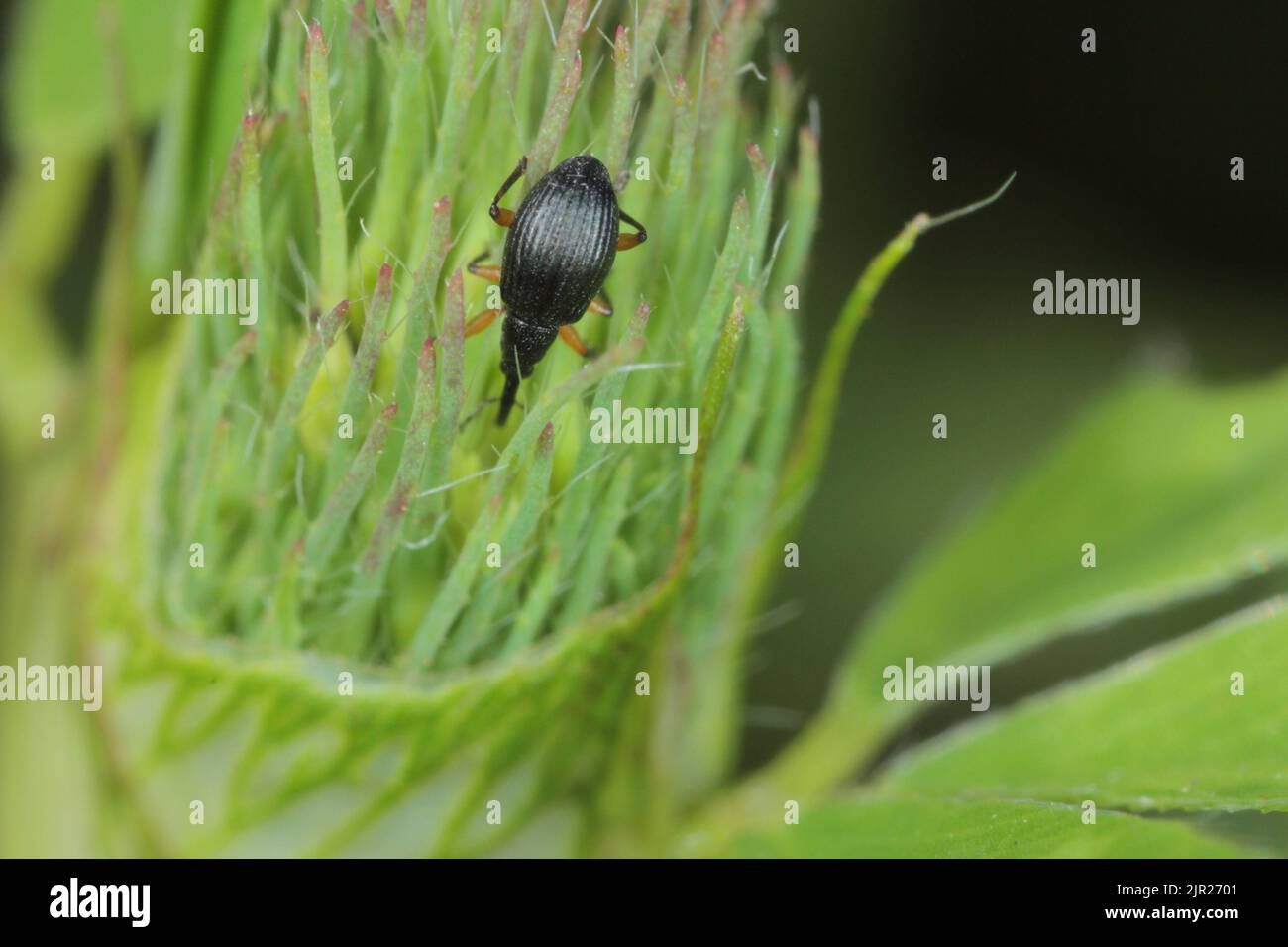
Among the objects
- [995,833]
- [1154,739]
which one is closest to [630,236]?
[995,833]

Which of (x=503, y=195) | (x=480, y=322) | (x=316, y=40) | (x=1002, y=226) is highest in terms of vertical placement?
(x=1002, y=226)

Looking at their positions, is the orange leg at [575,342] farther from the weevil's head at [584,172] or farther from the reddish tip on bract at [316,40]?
the reddish tip on bract at [316,40]

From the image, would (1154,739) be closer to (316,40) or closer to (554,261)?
(554,261)

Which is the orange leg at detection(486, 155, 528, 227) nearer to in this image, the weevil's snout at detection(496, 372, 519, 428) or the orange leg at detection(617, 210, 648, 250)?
the orange leg at detection(617, 210, 648, 250)

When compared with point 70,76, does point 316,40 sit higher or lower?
lower

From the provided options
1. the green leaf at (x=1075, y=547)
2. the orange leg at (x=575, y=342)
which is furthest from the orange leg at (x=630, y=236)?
the green leaf at (x=1075, y=547)

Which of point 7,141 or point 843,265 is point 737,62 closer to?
point 843,265

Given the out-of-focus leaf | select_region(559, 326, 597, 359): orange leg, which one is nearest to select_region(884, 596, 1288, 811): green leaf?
select_region(559, 326, 597, 359): orange leg
